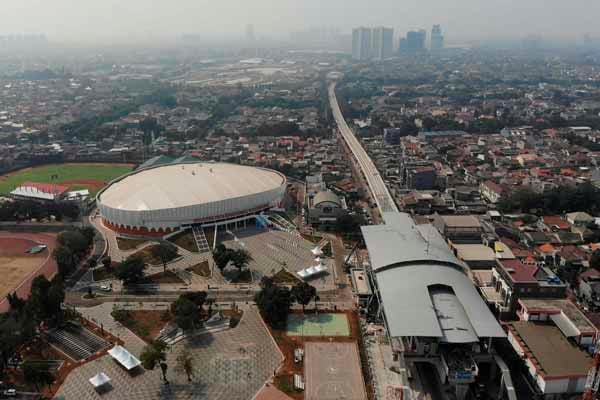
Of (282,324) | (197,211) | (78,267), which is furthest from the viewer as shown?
(197,211)

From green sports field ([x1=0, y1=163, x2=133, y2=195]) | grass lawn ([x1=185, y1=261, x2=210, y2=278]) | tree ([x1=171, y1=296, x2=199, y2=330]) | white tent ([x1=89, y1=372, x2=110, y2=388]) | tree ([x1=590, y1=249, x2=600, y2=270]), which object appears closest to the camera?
white tent ([x1=89, y1=372, x2=110, y2=388])

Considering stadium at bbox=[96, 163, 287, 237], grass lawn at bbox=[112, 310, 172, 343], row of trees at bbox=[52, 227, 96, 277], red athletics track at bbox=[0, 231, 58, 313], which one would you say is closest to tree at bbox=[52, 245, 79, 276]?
row of trees at bbox=[52, 227, 96, 277]

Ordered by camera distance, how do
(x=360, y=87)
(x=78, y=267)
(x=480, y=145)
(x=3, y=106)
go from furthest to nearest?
1. (x=360, y=87)
2. (x=3, y=106)
3. (x=480, y=145)
4. (x=78, y=267)

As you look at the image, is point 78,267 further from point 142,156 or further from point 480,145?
point 480,145

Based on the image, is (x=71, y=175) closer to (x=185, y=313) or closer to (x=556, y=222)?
(x=185, y=313)

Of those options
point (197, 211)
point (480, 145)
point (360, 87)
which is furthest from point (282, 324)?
point (360, 87)

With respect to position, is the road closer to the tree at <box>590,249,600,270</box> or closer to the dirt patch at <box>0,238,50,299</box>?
the tree at <box>590,249,600,270</box>
